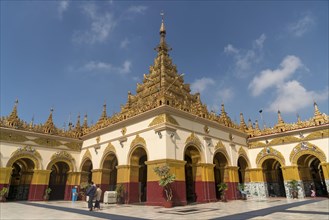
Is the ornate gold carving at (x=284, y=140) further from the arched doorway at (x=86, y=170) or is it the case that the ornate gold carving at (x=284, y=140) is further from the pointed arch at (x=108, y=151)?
the arched doorway at (x=86, y=170)

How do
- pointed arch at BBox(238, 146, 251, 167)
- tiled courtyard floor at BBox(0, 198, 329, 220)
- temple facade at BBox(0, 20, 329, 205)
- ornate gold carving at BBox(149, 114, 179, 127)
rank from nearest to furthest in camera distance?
tiled courtyard floor at BBox(0, 198, 329, 220)
ornate gold carving at BBox(149, 114, 179, 127)
temple facade at BBox(0, 20, 329, 205)
pointed arch at BBox(238, 146, 251, 167)

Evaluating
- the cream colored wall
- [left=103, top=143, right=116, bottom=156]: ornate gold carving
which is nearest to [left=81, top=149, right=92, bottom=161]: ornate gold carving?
the cream colored wall

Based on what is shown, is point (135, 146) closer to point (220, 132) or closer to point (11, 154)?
point (220, 132)

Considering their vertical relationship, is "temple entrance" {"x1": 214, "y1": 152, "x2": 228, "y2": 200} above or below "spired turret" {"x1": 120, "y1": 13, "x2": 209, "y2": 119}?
below

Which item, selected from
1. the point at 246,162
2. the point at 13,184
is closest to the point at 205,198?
the point at 246,162

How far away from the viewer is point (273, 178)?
2597cm

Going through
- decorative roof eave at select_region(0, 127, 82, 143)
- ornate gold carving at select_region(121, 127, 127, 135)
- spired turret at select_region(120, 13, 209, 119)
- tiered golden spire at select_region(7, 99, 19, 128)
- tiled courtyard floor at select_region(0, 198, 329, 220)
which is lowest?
tiled courtyard floor at select_region(0, 198, 329, 220)

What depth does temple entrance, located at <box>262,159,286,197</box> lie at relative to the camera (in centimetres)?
2538

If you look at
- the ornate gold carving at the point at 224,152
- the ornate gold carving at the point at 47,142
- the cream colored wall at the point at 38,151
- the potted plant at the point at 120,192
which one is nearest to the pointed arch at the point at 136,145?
the potted plant at the point at 120,192

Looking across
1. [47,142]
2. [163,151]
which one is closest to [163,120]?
[163,151]

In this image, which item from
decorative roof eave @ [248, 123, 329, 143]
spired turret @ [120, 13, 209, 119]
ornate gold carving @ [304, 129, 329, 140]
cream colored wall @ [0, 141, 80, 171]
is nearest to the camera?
cream colored wall @ [0, 141, 80, 171]

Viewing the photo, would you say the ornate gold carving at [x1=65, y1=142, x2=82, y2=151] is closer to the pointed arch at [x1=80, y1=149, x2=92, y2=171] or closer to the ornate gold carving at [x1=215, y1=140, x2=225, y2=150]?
the pointed arch at [x1=80, y1=149, x2=92, y2=171]

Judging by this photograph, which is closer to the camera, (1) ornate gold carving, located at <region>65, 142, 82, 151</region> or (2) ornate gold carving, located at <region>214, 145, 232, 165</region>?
(2) ornate gold carving, located at <region>214, 145, 232, 165</region>

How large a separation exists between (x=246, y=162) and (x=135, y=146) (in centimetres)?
1317
